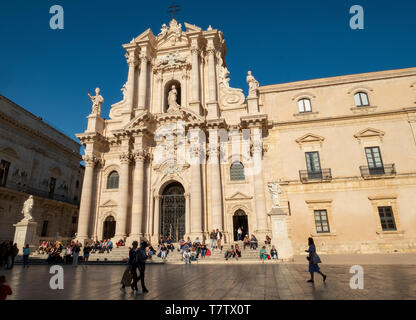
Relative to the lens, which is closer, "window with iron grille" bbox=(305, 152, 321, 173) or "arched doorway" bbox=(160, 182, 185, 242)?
"window with iron grille" bbox=(305, 152, 321, 173)

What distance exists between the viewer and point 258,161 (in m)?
21.3

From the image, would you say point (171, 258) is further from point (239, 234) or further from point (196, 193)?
point (239, 234)

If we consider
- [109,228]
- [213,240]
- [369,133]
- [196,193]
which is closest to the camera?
[213,240]

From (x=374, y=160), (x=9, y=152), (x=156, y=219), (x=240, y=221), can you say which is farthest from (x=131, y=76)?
(x=374, y=160)

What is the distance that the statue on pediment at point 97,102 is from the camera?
2541 cm

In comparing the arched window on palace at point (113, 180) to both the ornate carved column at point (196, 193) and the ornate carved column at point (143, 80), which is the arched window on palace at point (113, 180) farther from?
the ornate carved column at point (196, 193)

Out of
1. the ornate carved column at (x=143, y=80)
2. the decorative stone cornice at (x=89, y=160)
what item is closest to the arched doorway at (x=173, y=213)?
the decorative stone cornice at (x=89, y=160)

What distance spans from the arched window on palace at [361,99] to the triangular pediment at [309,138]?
14.1 feet

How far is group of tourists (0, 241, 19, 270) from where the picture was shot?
1278 cm

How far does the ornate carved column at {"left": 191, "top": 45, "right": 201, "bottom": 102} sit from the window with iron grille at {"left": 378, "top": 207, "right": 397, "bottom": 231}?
16508 mm

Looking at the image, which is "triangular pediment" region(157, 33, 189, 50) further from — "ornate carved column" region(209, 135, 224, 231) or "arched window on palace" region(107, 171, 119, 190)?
"arched window on palace" region(107, 171, 119, 190)

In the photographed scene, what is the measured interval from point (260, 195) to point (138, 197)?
9.69 m

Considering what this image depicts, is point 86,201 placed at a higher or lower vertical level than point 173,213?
higher

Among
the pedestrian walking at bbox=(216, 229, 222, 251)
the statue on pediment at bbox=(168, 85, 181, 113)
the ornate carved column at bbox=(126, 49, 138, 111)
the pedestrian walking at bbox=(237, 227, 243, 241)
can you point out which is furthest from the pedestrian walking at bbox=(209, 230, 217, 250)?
the ornate carved column at bbox=(126, 49, 138, 111)
